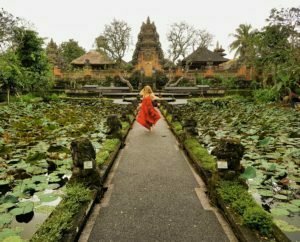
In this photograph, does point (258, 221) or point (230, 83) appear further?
point (230, 83)

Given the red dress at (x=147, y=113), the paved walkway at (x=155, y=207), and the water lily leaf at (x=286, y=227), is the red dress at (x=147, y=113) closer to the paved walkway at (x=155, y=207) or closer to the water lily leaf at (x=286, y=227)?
the paved walkway at (x=155, y=207)

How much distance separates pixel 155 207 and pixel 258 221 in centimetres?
130

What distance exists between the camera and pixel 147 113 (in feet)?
28.6

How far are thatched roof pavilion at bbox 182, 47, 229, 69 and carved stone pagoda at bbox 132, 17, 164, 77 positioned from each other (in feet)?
12.8

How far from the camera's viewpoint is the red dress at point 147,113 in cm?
864

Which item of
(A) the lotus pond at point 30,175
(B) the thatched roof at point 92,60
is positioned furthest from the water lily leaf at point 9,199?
(B) the thatched roof at point 92,60

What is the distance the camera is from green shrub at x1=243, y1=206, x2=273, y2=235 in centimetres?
283

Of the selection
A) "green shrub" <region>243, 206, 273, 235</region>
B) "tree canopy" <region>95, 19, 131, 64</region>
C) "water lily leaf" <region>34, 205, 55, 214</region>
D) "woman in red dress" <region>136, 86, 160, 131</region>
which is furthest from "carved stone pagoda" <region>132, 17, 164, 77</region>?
"green shrub" <region>243, 206, 273, 235</region>

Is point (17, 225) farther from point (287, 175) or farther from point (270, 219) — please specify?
point (287, 175)

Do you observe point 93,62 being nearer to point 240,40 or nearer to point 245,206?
point 240,40

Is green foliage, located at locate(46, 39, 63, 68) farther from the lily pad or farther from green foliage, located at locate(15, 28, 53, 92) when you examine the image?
the lily pad

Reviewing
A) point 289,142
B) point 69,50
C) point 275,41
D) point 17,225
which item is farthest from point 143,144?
point 69,50

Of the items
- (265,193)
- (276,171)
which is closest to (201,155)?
(276,171)

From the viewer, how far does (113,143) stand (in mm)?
6527
